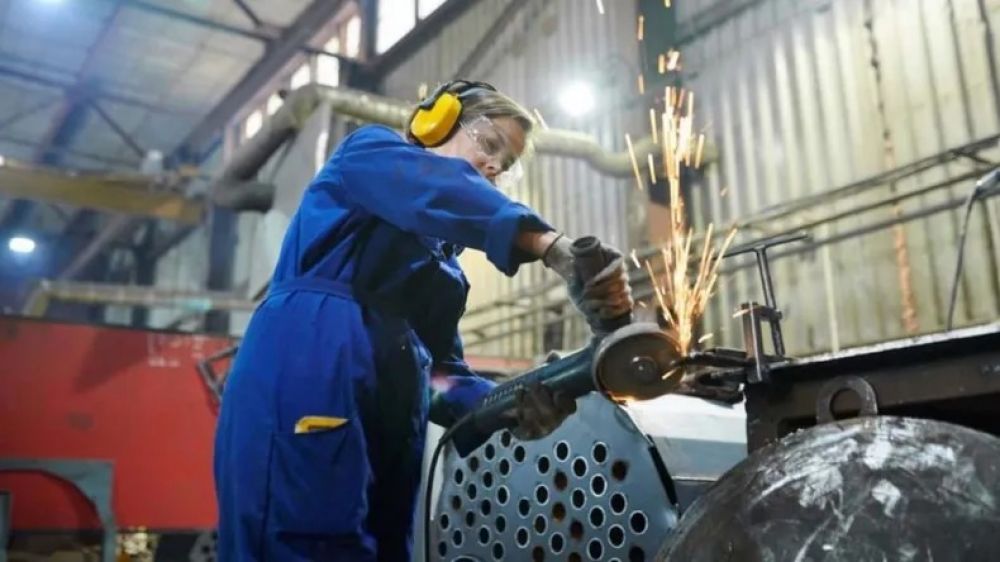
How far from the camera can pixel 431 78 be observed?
746 centimetres

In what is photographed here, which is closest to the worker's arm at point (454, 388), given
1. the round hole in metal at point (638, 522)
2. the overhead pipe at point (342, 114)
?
the round hole in metal at point (638, 522)

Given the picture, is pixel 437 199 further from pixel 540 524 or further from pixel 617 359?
pixel 540 524

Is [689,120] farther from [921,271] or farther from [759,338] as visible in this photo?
[759,338]

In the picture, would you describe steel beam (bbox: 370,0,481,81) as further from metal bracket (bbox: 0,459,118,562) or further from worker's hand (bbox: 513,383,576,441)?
worker's hand (bbox: 513,383,576,441)

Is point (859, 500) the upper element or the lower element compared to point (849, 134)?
lower

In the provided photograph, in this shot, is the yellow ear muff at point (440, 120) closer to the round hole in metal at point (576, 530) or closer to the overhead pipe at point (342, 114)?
the round hole in metal at point (576, 530)

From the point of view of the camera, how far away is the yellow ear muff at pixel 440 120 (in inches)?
58.3

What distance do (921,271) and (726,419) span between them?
8.86 ft

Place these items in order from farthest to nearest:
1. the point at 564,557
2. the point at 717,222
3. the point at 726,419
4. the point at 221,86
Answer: the point at 221,86
the point at 717,222
the point at 726,419
the point at 564,557

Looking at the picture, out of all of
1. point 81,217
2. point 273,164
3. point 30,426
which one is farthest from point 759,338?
point 81,217

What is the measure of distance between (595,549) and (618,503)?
84 millimetres

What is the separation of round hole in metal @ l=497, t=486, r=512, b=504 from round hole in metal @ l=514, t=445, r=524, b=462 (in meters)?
0.06

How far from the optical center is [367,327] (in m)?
1.32

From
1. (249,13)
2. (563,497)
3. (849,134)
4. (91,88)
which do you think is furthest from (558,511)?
(91,88)
